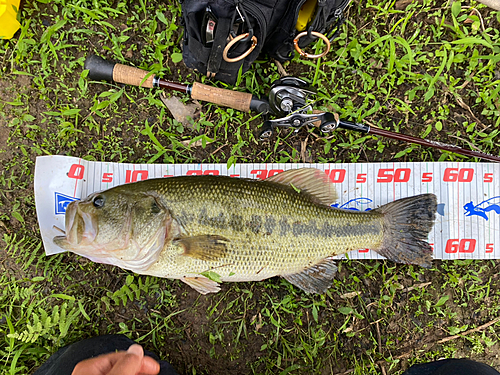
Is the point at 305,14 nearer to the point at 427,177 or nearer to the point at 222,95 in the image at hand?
the point at 222,95

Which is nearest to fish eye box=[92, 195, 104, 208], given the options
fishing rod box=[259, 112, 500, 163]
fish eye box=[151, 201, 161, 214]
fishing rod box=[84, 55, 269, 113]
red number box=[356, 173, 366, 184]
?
fish eye box=[151, 201, 161, 214]

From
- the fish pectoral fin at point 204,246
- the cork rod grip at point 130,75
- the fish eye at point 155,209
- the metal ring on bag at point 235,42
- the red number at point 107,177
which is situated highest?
the metal ring on bag at point 235,42

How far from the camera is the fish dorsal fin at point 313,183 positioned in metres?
2.48

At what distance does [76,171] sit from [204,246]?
148 cm

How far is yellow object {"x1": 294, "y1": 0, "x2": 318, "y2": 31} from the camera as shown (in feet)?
7.45

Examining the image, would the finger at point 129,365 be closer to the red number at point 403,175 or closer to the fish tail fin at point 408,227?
the fish tail fin at point 408,227

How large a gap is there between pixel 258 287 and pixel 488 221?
7.22 ft

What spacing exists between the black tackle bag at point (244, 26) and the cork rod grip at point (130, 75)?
41 cm

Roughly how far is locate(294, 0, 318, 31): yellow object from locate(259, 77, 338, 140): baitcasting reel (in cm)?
39

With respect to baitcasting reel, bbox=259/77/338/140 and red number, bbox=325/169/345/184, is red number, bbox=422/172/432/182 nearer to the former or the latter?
red number, bbox=325/169/345/184

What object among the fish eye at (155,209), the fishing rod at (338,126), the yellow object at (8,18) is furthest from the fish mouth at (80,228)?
the yellow object at (8,18)

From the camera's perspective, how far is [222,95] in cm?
270

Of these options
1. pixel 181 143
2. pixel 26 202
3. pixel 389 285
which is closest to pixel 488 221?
pixel 389 285

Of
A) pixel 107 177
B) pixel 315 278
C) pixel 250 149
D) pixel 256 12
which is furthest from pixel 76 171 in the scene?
pixel 315 278
